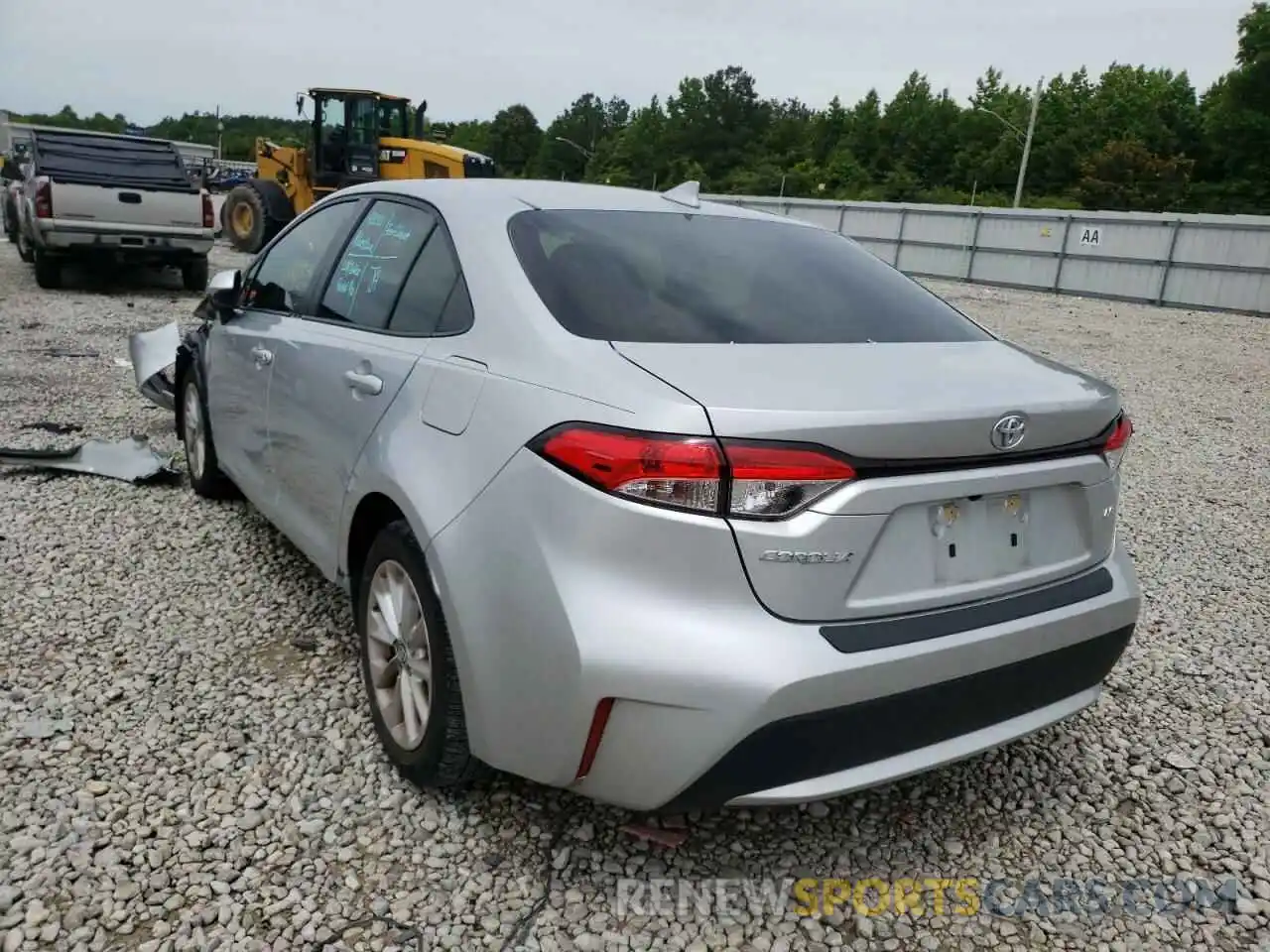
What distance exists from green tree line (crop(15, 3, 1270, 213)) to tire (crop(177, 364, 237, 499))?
44.3 ft

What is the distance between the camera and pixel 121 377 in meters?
7.65

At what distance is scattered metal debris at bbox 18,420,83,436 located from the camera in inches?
235

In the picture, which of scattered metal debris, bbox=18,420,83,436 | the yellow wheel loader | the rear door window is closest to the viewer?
the rear door window

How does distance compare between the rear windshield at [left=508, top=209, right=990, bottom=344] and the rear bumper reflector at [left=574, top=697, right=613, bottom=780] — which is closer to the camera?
the rear bumper reflector at [left=574, top=697, right=613, bottom=780]

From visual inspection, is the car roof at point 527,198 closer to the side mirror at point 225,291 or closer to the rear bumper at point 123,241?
the side mirror at point 225,291

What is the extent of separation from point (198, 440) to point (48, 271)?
9316 millimetres

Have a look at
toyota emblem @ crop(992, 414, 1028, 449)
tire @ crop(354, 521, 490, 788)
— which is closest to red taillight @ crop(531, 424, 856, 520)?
toyota emblem @ crop(992, 414, 1028, 449)

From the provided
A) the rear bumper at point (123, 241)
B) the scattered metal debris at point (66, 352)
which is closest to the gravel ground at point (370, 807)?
the scattered metal debris at point (66, 352)

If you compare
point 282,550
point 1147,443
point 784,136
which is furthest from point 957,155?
point 282,550

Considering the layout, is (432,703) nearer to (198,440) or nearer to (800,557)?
(800,557)

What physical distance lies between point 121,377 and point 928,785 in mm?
7095

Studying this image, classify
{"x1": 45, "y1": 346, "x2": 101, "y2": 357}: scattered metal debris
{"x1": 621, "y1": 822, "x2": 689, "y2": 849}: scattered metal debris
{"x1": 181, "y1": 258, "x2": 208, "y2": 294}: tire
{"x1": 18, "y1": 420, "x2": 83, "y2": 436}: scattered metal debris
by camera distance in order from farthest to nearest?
{"x1": 181, "y1": 258, "x2": 208, "y2": 294}: tire
{"x1": 45, "y1": 346, "x2": 101, "y2": 357}: scattered metal debris
{"x1": 18, "y1": 420, "x2": 83, "y2": 436}: scattered metal debris
{"x1": 621, "y1": 822, "x2": 689, "y2": 849}: scattered metal debris

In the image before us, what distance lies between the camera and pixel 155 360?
6.03 metres

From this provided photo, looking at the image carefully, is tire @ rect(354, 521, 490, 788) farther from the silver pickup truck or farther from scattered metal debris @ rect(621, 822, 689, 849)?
the silver pickup truck
